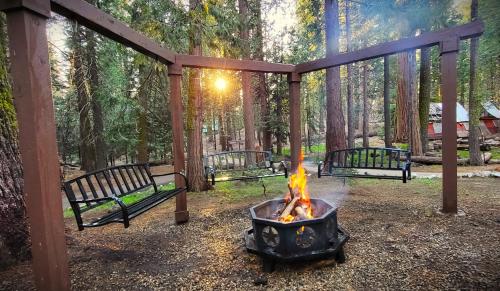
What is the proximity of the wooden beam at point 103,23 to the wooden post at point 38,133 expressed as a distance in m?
0.32

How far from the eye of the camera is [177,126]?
4.64 metres

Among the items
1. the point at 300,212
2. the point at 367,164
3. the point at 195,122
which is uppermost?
the point at 195,122

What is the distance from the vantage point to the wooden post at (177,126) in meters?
4.58

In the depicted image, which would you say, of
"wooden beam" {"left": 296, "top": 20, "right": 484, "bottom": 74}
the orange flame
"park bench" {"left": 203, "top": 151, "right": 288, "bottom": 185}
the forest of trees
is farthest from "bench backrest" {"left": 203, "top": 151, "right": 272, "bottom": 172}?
"wooden beam" {"left": 296, "top": 20, "right": 484, "bottom": 74}

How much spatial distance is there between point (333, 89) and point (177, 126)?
5381 millimetres

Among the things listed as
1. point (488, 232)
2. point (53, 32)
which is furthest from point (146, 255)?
point (53, 32)

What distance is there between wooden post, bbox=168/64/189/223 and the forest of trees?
205cm

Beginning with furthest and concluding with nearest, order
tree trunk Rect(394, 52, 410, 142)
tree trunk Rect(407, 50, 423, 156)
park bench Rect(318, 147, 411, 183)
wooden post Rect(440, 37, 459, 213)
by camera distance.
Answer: tree trunk Rect(394, 52, 410, 142) → tree trunk Rect(407, 50, 423, 156) → park bench Rect(318, 147, 411, 183) → wooden post Rect(440, 37, 459, 213)

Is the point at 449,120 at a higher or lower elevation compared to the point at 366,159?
higher

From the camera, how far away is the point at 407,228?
3961 mm

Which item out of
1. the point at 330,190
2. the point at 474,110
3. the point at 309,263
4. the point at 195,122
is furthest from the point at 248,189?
the point at 474,110

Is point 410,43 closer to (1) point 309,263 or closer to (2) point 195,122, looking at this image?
(1) point 309,263

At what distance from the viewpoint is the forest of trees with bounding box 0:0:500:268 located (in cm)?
645

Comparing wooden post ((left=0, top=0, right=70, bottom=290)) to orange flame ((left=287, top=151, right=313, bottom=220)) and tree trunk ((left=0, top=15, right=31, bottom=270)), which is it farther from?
orange flame ((left=287, top=151, right=313, bottom=220))
